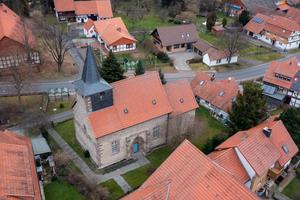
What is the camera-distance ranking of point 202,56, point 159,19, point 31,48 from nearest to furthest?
point 31,48 < point 202,56 < point 159,19

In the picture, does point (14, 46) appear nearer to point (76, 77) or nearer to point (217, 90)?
point (76, 77)

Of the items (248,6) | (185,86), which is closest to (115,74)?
(185,86)

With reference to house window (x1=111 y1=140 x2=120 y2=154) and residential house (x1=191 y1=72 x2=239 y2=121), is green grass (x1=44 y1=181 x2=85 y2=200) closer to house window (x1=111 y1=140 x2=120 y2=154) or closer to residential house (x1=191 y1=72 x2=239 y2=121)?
house window (x1=111 y1=140 x2=120 y2=154)

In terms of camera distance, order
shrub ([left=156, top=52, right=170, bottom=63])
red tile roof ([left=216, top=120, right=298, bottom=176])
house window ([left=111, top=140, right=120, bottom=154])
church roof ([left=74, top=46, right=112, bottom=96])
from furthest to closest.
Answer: shrub ([left=156, top=52, right=170, bottom=63]) → house window ([left=111, top=140, right=120, bottom=154]) → church roof ([left=74, top=46, right=112, bottom=96]) → red tile roof ([left=216, top=120, right=298, bottom=176])

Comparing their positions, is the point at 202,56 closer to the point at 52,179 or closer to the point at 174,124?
the point at 174,124

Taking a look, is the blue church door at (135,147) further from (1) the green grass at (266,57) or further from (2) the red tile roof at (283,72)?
(1) the green grass at (266,57)

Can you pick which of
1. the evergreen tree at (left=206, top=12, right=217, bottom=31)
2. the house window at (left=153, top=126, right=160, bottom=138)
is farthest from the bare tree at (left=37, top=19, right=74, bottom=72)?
the evergreen tree at (left=206, top=12, right=217, bottom=31)

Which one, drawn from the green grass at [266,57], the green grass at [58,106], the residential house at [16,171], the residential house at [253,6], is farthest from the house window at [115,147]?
the residential house at [253,6]
